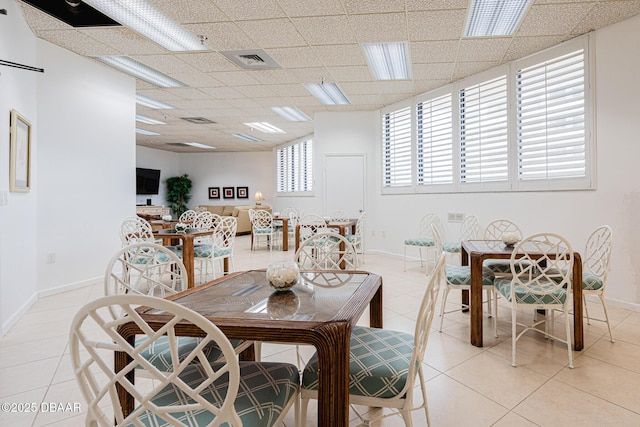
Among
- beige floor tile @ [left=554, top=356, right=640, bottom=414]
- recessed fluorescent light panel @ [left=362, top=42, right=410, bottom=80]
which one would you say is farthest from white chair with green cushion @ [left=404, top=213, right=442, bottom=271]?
beige floor tile @ [left=554, top=356, right=640, bottom=414]

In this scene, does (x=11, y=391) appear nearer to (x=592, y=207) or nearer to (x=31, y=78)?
(x=31, y=78)

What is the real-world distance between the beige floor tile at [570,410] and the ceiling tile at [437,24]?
10.8 ft

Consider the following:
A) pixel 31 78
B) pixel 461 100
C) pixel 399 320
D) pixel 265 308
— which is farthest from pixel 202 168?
pixel 265 308

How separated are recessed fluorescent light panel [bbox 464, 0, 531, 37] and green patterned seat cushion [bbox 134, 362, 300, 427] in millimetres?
3559

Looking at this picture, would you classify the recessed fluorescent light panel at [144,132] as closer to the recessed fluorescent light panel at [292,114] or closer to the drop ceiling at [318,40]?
the drop ceiling at [318,40]

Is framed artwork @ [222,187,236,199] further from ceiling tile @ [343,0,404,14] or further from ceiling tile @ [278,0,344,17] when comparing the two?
ceiling tile @ [343,0,404,14]

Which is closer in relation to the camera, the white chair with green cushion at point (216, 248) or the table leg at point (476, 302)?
the table leg at point (476, 302)

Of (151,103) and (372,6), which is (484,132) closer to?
(372,6)

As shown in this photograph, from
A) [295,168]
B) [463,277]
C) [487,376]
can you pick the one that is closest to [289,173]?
[295,168]

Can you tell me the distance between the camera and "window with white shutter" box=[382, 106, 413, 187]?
19.5 ft

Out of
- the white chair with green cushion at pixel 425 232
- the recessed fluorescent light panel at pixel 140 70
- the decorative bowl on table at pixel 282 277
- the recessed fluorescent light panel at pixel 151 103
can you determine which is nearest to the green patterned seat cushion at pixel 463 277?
the decorative bowl on table at pixel 282 277

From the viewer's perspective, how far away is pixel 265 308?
1.24 meters

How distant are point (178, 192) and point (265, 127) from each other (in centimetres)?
496

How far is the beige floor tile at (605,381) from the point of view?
1.79 m
